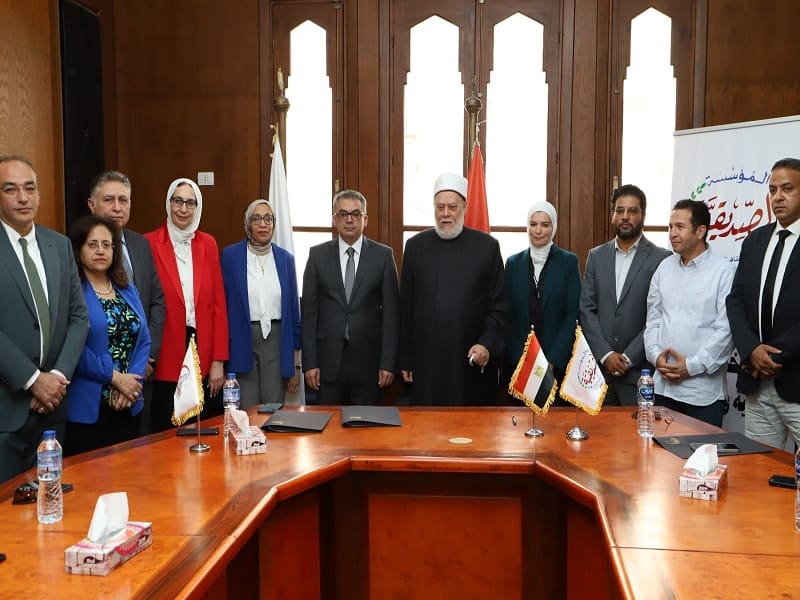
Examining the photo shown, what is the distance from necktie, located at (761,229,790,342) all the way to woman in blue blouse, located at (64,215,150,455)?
2.57m

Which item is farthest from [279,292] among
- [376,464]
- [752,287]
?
[752,287]

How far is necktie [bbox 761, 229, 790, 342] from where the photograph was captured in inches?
124

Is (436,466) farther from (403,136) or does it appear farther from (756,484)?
(403,136)

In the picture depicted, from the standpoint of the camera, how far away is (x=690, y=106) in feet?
17.4

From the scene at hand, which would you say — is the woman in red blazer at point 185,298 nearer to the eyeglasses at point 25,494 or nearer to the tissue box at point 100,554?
the eyeglasses at point 25,494

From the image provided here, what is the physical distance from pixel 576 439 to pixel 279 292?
6.50ft

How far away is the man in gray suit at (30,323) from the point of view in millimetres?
2631

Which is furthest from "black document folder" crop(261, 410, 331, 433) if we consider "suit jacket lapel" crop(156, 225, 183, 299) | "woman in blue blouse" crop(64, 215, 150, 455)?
"suit jacket lapel" crop(156, 225, 183, 299)

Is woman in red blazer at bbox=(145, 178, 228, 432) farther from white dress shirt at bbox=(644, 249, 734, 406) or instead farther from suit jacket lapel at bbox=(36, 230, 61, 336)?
white dress shirt at bbox=(644, 249, 734, 406)

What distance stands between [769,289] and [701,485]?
158 centimetres

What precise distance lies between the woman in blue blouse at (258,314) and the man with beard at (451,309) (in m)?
0.62

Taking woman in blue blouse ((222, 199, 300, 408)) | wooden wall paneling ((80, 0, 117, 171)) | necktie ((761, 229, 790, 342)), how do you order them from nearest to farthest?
1. necktie ((761, 229, 790, 342))
2. woman in blue blouse ((222, 199, 300, 408))
3. wooden wall paneling ((80, 0, 117, 171))

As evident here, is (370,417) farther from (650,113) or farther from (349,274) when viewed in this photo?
(650,113)

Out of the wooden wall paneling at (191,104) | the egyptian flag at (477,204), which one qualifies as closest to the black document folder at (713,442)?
the egyptian flag at (477,204)
